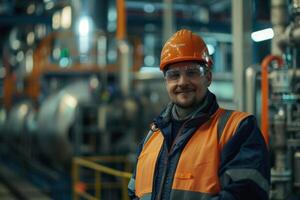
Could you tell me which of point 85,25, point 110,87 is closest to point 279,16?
→ point 110,87

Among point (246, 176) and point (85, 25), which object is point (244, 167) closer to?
point (246, 176)

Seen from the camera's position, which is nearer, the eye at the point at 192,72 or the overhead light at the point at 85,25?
the eye at the point at 192,72

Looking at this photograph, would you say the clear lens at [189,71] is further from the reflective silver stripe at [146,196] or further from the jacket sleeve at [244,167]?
the reflective silver stripe at [146,196]

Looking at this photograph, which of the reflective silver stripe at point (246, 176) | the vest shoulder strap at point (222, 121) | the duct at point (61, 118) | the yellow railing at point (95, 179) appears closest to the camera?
the reflective silver stripe at point (246, 176)

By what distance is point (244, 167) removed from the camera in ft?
7.92

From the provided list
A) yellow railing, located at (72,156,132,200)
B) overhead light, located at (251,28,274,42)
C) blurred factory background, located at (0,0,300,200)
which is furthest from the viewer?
yellow railing, located at (72,156,132,200)

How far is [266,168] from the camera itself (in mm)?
2467

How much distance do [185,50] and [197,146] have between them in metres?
0.49

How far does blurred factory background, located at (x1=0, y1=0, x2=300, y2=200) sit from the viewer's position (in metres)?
5.06

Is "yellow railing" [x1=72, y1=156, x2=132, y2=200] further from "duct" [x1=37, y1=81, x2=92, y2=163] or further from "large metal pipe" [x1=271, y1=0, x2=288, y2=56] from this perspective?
"large metal pipe" [x1=271, y1=0, x2=288, y2=56]

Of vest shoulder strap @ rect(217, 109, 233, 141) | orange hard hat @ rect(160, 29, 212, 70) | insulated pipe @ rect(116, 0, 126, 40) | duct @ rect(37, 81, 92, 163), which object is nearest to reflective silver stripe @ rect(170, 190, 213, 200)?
vest shoulder strap @ rect(217, 109, 233, 141)

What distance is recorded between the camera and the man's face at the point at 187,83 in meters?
2.64

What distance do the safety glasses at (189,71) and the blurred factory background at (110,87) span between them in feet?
7.79

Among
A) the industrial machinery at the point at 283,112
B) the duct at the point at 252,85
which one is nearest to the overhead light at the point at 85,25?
the duct at the point at 252,85
